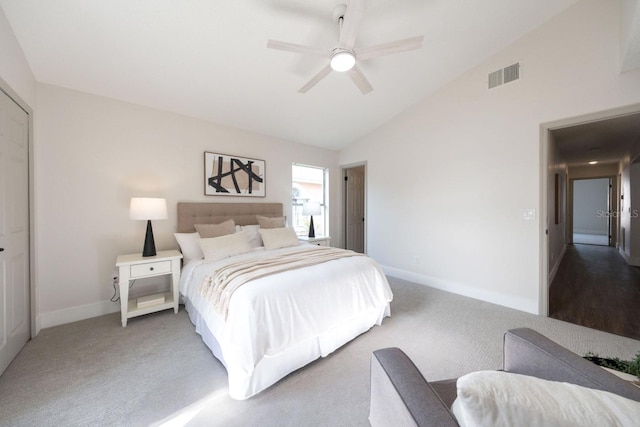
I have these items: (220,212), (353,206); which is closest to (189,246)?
(220,212)

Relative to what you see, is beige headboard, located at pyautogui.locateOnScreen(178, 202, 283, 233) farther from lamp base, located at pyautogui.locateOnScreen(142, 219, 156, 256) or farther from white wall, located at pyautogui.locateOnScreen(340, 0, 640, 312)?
white wall, located at pyautogui.locateOnScreen(340, 0, 640, 312)

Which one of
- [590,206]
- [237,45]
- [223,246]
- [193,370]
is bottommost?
[193,370]

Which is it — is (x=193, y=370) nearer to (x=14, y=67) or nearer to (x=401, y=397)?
(x=401, y=397)

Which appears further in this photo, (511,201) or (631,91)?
(511,201)

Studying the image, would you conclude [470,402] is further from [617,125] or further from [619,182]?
[619,182]

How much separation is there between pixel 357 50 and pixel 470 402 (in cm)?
240

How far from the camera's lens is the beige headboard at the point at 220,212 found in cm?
329

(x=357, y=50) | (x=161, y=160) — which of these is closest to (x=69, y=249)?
(x=161, y=160)

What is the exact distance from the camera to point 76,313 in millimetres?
2676

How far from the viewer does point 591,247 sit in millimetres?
6777

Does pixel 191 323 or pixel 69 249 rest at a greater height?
pixel 69 249

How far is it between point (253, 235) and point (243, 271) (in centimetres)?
152

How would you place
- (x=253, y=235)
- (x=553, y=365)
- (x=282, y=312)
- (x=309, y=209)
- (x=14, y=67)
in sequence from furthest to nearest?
(x=309, y=209) → (x=253, y=235) → (x=14, y=67) → (x=282, y=312) → (x=553, y=365)

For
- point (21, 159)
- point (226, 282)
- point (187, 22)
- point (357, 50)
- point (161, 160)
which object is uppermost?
point (187, 22)
